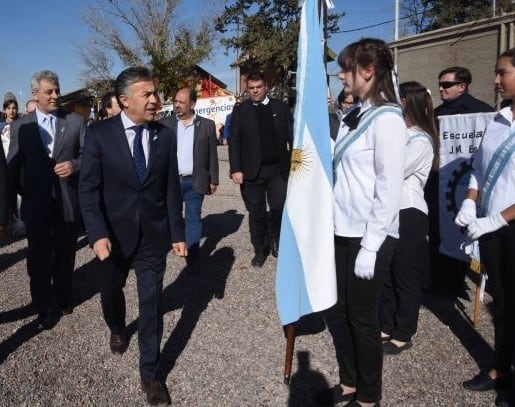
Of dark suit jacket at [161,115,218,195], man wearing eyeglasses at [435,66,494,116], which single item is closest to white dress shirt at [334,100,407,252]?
man wearing eyeglasses at [435,66,494,116]

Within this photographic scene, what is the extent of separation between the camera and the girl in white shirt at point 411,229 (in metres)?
3.27

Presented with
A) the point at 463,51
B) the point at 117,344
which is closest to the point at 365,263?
the point at 117,344

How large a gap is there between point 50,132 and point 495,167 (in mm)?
3368

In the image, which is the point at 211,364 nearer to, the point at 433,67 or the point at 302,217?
the point at 302,217

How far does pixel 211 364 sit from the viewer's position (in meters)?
3.53

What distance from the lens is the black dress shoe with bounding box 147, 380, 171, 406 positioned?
3006 millimetres

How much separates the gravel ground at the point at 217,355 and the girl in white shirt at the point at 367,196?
0.69 metres

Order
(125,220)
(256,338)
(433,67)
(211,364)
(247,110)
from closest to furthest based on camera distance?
(125,220) → (211,364) → (256,338) → (247,110) → (433,67)

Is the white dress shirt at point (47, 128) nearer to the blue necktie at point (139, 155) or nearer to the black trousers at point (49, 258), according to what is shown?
the black trousers at point (49, 258)

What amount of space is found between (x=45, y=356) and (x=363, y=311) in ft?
8.06

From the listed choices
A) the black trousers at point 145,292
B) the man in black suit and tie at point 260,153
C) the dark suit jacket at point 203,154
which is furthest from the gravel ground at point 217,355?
the dark suit jacket at point 203,154

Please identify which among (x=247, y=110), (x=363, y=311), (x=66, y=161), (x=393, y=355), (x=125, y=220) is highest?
(x=247, y=110)

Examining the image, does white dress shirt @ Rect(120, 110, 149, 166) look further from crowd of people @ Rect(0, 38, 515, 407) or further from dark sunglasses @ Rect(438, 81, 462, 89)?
dark sunglasses @ Rect(438, 81, 462, 89)

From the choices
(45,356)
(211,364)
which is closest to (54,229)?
(45,356)
